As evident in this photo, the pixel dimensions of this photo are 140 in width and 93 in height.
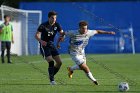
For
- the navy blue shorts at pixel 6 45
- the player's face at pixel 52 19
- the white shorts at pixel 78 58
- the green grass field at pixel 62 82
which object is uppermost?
the player's face at pixel 52 19

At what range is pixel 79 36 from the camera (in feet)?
55.6

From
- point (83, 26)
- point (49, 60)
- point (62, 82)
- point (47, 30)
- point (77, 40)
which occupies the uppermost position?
point (83, 26)

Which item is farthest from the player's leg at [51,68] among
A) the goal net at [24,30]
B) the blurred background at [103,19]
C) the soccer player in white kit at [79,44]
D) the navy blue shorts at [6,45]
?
the blurred background at [103,19]

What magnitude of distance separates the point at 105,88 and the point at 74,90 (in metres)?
1.00

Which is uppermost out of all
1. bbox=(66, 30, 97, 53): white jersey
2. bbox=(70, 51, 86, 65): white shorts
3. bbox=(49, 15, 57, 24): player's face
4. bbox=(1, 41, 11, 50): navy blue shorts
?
bbox=(49, 15, 57, 24): player's face

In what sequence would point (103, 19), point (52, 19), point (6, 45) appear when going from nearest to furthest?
point (52, 19)
point (6, 45)
point (103, 19)

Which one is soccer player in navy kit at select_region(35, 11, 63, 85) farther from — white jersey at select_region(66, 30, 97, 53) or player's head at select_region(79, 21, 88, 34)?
player's head at select_region(79, 21, 88, 34)

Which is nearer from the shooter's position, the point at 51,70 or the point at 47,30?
the point at 51,70

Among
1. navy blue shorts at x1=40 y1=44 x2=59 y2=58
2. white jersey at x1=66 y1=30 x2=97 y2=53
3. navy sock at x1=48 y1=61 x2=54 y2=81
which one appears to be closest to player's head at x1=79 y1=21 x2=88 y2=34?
white jersey at x1=66 y1=30 x2=97 y2=53

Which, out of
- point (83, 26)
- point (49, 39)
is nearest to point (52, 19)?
point (49, 39)

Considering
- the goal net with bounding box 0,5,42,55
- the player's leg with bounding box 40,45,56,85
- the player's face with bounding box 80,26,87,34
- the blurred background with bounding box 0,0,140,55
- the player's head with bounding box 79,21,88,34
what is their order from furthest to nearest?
1. the blurred background with bounding box 0,0,140,55
2. the goal net with bounding box 0,5,42,55
3. the player's leg with bounding box 40,45,56,85
4. the player's face with bounding box 80,26,87,34
5. the player's head with bounding box 79,21,88,34

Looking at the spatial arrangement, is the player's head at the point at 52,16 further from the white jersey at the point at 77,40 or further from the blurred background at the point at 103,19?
the blurred background at the point at 103,19

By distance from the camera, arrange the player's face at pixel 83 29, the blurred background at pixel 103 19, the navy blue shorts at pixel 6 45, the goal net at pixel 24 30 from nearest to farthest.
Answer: the player's face at pixel 83 29 → the navy blue shorts at pixel 6 45 → the goal net at pixel 24 30 → the blurred background at pixel 103 19

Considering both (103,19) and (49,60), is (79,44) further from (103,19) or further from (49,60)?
(103,19)
